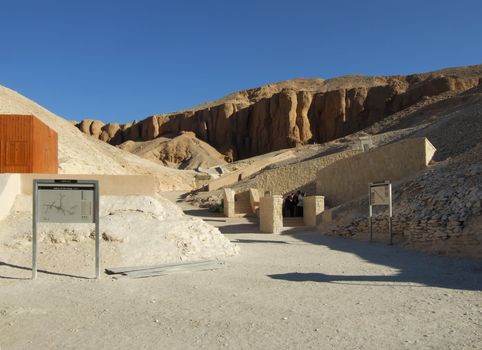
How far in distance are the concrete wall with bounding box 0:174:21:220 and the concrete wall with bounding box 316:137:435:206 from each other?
12713 mm

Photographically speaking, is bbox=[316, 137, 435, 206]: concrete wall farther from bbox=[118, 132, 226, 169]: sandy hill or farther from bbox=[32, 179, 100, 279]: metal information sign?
bbox=[118, 132, 226, 169]: sandy hill

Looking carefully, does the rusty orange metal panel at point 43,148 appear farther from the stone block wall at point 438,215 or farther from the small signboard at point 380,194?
the small signboard at point 380,194

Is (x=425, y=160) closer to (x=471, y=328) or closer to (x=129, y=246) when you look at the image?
(x=129, y=246)

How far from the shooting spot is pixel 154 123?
92062mm

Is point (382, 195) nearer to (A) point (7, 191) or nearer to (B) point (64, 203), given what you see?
(B) point (64, 203)

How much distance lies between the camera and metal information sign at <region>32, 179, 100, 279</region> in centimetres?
807

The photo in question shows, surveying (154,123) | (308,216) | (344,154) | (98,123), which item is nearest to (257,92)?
(154,123)

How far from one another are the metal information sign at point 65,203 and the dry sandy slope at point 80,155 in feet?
59.0

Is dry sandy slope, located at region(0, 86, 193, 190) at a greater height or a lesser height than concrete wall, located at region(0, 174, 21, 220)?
greater

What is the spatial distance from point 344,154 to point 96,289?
25856 millimetres

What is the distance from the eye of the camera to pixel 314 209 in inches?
742

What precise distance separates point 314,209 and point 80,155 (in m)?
20.7

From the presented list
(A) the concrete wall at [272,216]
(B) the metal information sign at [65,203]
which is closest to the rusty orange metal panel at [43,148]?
(B) the metal information sign at [65,203]

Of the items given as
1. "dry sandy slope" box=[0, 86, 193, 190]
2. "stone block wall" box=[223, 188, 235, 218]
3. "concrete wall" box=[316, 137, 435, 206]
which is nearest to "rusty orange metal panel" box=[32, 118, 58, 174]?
"dry sandy slope" box=[0, 86, 193, 190]
